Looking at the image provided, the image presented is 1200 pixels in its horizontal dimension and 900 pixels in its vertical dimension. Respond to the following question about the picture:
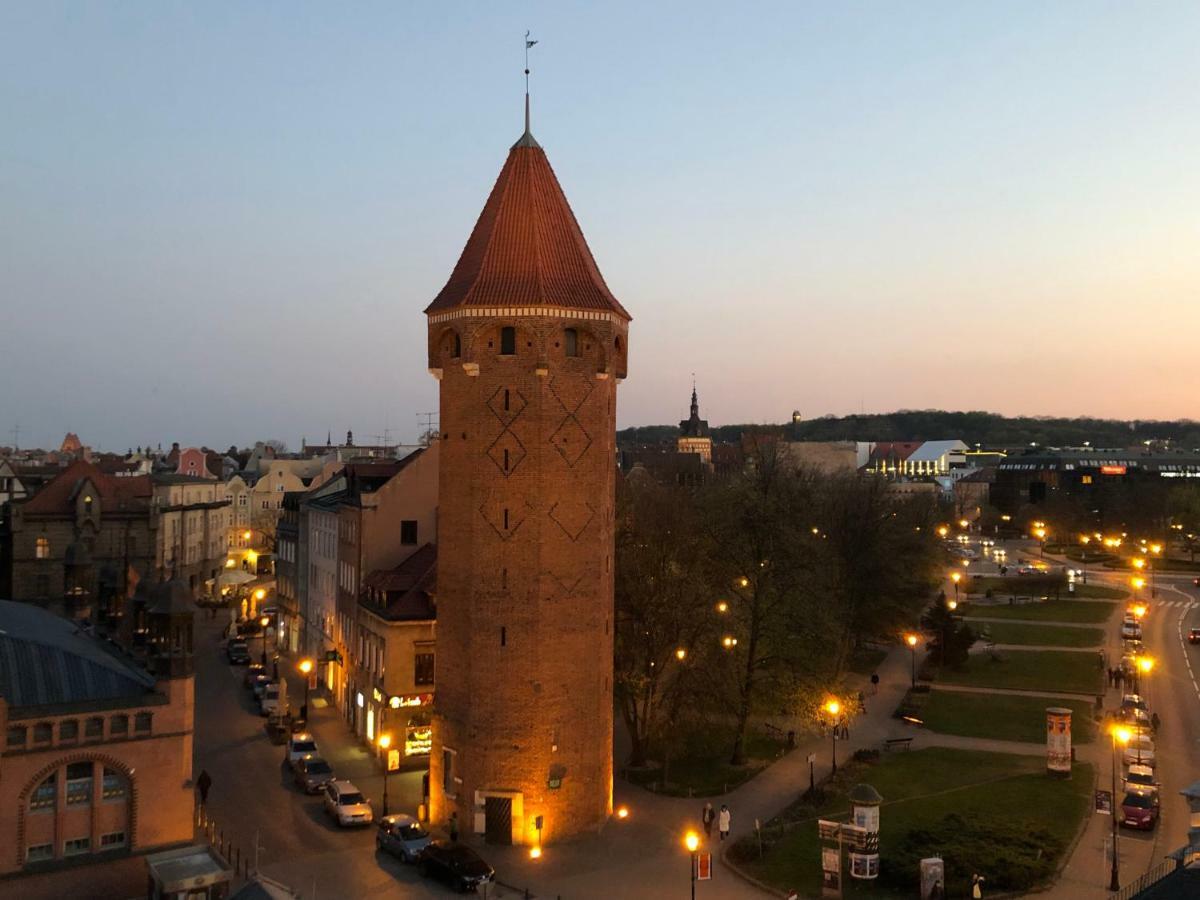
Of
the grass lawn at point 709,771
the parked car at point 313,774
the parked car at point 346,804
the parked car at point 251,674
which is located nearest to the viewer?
the parked car at point 346,804

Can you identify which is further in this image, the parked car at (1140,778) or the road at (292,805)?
the parked car at (1140,778)

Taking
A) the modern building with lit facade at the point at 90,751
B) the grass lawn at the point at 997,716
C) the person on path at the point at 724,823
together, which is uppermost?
the modern building with lit facade at the point at 90,751

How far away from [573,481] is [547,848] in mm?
10683

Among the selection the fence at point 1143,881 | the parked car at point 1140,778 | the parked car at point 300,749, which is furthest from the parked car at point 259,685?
the fence at point 1143,881

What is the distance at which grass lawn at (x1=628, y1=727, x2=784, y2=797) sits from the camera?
3559cm

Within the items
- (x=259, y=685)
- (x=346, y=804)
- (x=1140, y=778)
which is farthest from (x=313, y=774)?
(x=1140, y=778)

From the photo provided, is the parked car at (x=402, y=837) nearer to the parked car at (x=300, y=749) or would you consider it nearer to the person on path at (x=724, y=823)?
the parked car at (x=300, y=749)

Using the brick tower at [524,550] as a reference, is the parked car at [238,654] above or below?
below

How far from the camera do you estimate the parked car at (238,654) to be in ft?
189

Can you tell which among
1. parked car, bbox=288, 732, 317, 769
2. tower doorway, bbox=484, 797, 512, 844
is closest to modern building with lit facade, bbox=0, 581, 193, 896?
tower doorway, bbox=484, 797, 512, 844

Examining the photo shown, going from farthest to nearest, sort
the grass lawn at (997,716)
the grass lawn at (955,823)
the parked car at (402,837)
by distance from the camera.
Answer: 1. the grass lawn at (997,716)
2. the parked car at (402,837)
3. the grass lawn at (955,823)

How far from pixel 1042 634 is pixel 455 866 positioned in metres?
51.8

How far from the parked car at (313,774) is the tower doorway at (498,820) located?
277 inches

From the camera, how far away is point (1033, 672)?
178 ft
